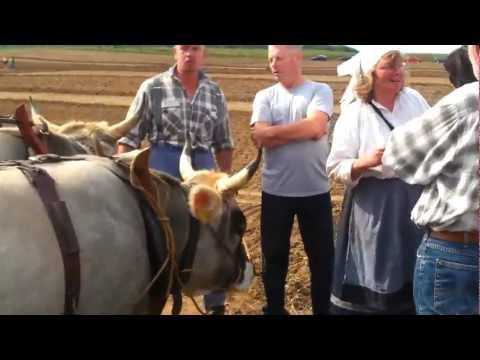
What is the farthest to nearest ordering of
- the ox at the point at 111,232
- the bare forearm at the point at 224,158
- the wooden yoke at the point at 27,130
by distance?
the bare forearm at the point at 224,158 → the wooden yoke at the point at 27,130 → the ox at the point at 111,232

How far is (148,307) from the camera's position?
3.64 m

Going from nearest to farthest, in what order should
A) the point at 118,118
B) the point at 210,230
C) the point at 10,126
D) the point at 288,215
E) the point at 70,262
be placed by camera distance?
the point at 70,262
the point at 210,230
the point at 10,126
the point at 288,215
the point at 118,118

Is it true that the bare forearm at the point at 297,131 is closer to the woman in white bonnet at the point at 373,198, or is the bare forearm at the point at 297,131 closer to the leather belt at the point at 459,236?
the woman in white bonnet at the point at 373,198

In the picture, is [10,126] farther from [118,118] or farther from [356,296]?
[118,118]

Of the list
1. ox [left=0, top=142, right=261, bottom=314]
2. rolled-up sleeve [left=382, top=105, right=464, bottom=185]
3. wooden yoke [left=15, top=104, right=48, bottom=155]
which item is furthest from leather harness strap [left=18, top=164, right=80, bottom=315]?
rolled-up sleeve [left=382, top=105, right=464, bottom=185]

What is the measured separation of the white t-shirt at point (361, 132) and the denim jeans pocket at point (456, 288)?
3.23 feet

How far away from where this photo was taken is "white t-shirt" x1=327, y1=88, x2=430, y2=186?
162 inches

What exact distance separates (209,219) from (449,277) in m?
1.26

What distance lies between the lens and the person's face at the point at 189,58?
16.7 feet

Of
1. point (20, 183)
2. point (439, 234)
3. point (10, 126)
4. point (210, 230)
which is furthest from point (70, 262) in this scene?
point (10, 126)

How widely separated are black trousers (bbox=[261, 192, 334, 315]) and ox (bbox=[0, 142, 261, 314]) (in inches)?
27.8

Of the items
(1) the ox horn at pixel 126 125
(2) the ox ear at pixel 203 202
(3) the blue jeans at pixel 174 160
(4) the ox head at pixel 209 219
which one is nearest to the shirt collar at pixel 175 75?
(1) the ox horn at pixel 126 125

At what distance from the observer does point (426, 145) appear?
126 inches

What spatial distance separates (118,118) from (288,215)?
14122 mm
